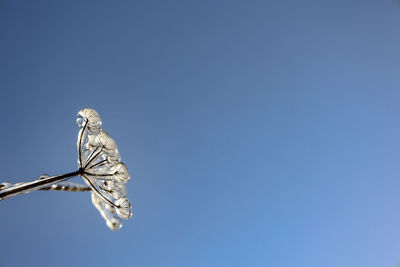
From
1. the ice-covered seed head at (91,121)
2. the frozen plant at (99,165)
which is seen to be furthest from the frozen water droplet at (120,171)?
the ice-covered seed head at (91,121)

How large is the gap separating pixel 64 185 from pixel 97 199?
2.79ft

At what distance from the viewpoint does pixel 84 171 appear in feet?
10.7

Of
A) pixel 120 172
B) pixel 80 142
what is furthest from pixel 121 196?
pixel 80 142

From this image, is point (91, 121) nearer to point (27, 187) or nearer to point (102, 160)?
point (102, 160)

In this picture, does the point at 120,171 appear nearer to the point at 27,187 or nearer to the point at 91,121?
the point at 91,121

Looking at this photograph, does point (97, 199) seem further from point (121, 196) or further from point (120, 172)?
point (120, 172)

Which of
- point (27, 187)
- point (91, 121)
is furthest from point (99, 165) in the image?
point (27, 187)

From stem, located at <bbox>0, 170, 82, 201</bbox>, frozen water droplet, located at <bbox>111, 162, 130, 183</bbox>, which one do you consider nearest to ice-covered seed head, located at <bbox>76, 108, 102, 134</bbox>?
frozen water droplet, located at <bbox>111, 162, 130, 183</bbox>

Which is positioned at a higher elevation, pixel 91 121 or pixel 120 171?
pixel 91 121

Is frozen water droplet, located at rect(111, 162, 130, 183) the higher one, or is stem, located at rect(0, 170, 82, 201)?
frozen water droplet, located at rect(111, 162, 130, 183)

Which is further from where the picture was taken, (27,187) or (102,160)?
(102,160)

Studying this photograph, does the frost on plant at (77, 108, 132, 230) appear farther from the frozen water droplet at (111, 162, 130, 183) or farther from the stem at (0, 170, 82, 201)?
the stem at (0, 170, 82, 201)

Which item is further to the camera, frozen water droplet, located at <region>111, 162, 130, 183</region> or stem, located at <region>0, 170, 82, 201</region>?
frozen water droplet, located at <region>111, 162, 130, 183</region>

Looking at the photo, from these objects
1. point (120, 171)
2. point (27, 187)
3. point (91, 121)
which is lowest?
point (27, 187)
